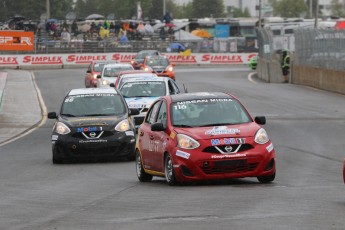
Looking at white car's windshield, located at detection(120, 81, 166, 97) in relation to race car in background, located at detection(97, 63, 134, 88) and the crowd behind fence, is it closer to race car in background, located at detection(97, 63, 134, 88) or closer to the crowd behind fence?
race car in background, located at detection(97, 63, 134, 88)

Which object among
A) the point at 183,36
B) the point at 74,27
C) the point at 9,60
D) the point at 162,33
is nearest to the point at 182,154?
the point at 9,60

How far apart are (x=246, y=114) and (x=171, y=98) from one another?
47.3 inches

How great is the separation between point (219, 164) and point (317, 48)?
34.2 m

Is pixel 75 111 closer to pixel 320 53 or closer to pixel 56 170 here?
pixel 56 170

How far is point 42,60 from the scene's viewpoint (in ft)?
244

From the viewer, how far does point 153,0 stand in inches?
5733

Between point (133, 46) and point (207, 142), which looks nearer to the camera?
point (207, 142)

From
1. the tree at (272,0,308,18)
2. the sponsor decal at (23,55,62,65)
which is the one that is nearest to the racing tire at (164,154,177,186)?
the sponsor decal at (23,55,62,65)

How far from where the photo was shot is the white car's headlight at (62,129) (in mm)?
20125

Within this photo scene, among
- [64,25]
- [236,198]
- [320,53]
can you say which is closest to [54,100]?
[320,53]

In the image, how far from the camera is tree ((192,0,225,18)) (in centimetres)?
15500

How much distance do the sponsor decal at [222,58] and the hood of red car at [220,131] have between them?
65908mm

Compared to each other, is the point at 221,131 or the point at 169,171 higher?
the point at 221,131

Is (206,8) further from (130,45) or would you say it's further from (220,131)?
(220,131)
